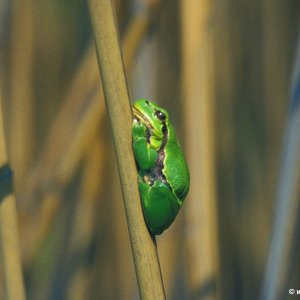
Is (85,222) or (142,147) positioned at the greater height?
(142,147)

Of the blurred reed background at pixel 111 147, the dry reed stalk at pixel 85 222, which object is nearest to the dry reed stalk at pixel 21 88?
the blurred reed background at pixel 111 147

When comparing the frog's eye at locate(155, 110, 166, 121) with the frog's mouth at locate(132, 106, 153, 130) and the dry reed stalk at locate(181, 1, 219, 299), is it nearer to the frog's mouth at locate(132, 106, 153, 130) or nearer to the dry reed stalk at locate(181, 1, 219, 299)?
the frog's mouth at locate(132, 106, 153, 130)

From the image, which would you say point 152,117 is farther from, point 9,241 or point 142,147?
point 9,241

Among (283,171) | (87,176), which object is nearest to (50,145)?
(87,176)

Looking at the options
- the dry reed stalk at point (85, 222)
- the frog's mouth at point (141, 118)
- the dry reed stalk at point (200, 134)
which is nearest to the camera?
the frog's mouth at point (141, 118)

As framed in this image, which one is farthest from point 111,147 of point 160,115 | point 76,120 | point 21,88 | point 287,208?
point 160,115

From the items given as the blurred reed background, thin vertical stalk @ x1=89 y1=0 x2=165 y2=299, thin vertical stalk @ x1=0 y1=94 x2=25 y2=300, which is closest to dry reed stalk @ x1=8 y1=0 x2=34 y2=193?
the blurred reed background

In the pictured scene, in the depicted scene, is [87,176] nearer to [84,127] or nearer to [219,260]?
[84,127]

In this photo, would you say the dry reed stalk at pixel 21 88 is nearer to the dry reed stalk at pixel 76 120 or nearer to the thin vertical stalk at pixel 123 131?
the dry reed stalk at pixel 76 120
